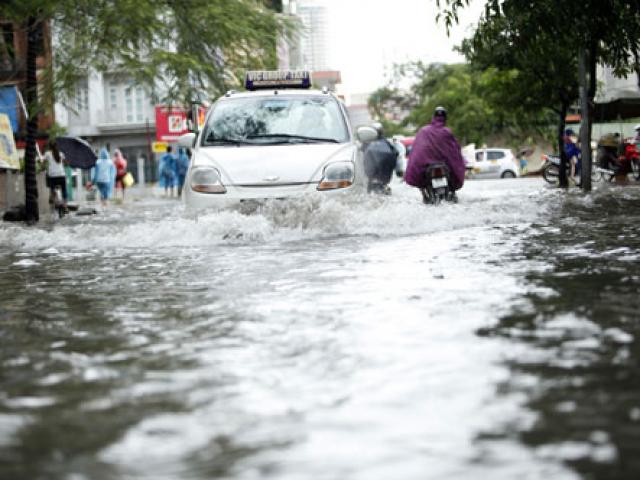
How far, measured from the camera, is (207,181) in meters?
11.4

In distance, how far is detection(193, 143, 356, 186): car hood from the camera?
11.2 m

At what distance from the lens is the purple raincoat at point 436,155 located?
48.6ft

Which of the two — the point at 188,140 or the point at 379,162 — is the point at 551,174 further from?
the point at 188,140

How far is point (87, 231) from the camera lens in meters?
13.0

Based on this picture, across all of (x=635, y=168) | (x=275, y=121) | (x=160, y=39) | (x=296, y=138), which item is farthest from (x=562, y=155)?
(x=296, y=138)

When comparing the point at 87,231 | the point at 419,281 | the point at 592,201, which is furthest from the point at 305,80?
the point at 419,281

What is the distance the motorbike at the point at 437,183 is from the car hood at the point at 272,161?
2.94 metres

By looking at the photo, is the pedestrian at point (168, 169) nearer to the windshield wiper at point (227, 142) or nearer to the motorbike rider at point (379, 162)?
the motorbike rider at point (379, 162)

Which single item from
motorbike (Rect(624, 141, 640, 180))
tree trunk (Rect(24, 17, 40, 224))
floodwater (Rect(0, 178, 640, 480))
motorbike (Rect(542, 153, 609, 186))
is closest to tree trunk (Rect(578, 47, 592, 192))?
tree trunk (Rect(24, 17, 40, 224))

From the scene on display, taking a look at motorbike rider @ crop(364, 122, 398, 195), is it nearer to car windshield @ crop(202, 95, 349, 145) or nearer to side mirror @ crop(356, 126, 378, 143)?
car windshield @ crop(202, 95, 349, 145)

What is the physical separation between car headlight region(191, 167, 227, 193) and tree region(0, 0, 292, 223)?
6.11 m

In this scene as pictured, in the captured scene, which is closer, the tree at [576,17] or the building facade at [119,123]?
the tree at [576,17]

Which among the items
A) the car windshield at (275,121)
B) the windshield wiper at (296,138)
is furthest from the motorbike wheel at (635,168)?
the windshield wiper at (296,138)

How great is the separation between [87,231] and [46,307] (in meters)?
6.72
